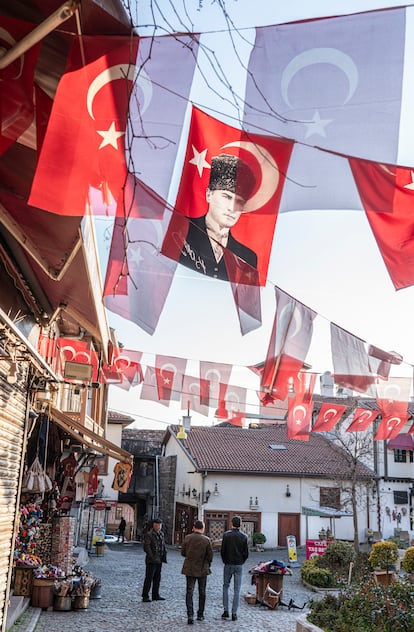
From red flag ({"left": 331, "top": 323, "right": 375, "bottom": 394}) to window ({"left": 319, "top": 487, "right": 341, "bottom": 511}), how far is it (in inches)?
1030

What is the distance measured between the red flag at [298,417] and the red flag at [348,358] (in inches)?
149

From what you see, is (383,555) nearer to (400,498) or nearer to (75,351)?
(75,351)

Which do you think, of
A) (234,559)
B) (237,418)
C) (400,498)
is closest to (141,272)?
(234,559)

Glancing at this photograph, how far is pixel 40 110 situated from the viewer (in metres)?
4.44

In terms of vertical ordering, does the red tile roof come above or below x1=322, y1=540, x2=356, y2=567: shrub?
above

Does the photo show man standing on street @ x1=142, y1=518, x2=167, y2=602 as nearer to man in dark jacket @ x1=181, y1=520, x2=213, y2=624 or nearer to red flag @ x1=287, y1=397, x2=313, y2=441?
man in dark jacket @ x1=181, y1=520, x2=213, y2=624

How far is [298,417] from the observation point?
16750 millimetres

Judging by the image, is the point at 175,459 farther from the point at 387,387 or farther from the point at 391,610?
the point at 391,610

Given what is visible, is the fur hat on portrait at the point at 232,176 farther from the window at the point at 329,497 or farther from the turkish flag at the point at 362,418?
the window at the point at 329,497

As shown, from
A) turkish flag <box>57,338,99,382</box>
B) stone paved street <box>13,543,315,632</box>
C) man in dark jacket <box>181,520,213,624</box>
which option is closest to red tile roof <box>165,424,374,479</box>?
stone paved street <box>13,543,315,632</box>

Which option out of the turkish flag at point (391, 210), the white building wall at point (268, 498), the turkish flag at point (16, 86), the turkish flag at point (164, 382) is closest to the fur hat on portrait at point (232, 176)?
the turkish flag at point (391, 210)

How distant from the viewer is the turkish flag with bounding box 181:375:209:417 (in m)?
15.3

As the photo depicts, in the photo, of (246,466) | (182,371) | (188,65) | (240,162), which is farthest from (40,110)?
(246,466)

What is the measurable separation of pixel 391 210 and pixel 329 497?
33893mm
